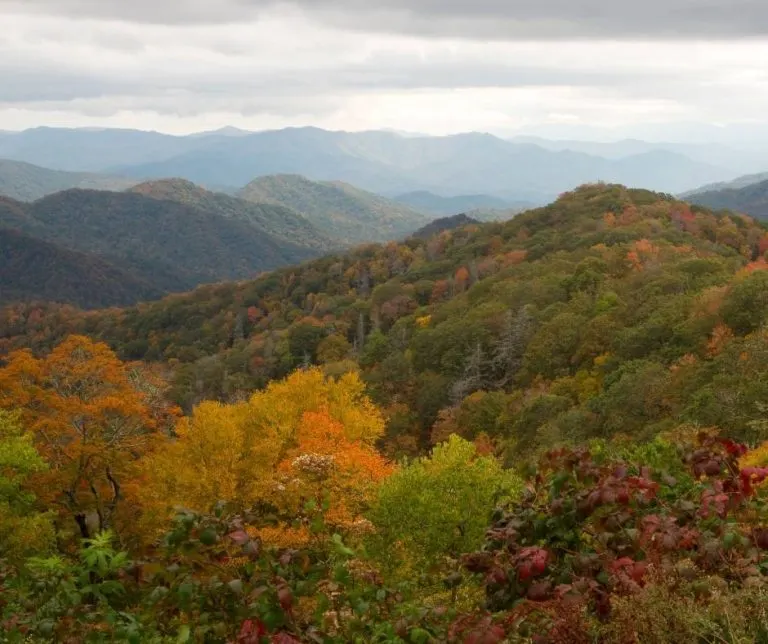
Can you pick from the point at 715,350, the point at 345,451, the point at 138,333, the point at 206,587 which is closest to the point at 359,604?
the point at 206,587

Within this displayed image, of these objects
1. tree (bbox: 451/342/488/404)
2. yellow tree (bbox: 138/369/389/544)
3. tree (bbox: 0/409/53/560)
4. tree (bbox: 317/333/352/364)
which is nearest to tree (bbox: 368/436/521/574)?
yellow tree (bbox: 138/369/389/544)

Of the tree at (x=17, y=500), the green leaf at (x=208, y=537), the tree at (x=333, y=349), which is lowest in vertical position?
the tree at (x=333, y=349)

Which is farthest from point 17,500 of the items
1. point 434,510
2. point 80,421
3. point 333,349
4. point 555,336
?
point 333,349

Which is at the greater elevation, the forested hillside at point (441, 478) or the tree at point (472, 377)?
the forested hillside at point (441, 478)

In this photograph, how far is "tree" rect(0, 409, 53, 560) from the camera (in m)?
23.2

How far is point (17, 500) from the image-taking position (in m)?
25.5

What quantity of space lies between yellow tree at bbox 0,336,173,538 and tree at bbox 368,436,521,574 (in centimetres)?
1323

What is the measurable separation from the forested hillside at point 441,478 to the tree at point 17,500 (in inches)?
3.6

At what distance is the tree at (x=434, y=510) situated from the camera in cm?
1919

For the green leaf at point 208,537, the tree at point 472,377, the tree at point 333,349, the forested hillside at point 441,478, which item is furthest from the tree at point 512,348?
the green leaf at point 208,537

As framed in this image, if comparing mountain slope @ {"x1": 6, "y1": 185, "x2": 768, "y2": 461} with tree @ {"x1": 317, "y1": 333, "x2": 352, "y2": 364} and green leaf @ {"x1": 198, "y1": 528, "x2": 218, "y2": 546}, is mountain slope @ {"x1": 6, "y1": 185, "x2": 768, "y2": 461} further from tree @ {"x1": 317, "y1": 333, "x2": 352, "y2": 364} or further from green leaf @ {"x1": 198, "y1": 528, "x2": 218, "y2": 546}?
green leaf @ {"x1": 198, "y1": 528, "x2": 218, "y2": 546}

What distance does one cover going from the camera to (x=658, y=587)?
498 centimetres

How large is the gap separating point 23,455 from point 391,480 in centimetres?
1330

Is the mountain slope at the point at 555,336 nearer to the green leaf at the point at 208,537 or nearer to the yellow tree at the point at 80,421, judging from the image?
the green leaf at the point at 208,537
